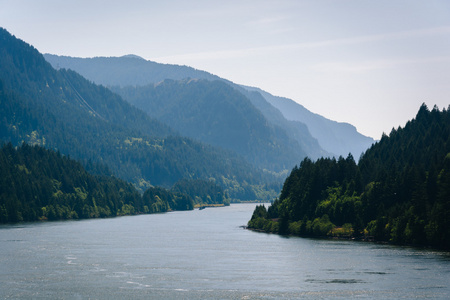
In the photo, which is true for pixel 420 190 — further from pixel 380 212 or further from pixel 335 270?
pixel 335 270

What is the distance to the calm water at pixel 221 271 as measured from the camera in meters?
111

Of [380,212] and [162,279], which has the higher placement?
[380,212]

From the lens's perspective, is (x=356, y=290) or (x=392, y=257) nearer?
Result: (x=356, y=290)

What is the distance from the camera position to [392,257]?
14875cm

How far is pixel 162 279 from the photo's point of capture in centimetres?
12525

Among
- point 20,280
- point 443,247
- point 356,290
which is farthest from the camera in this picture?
point 443,247

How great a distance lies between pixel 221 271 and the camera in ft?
444

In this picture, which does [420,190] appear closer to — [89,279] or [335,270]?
[335,270]

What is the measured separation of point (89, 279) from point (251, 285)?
3030 centimetres

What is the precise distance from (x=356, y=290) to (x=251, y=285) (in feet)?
59.1

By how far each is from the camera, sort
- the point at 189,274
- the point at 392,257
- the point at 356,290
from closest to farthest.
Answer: the point at 356,290, the point at 189,274, the point at 392,257

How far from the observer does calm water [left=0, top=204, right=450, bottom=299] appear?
111m

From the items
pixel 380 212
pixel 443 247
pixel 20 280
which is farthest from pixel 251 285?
pixel 380 212

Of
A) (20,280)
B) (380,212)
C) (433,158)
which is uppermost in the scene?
(433,158)
